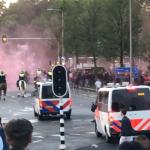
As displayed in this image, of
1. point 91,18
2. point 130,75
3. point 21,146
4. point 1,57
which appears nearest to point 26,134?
point 21,146

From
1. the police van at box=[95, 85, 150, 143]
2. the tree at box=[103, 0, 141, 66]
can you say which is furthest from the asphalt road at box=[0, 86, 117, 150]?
the tree at box=[103, 0, 141, 66]

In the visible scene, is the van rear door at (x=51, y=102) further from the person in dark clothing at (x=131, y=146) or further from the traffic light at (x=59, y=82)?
the person in dark clothing at (x=131, y=146)

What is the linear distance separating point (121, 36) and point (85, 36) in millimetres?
9598

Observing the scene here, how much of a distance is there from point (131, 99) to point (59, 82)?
2.94 metres

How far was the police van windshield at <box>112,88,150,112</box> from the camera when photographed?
21.9 meters

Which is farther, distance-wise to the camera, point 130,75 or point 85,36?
point 85,36

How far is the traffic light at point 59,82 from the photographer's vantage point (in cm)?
1986

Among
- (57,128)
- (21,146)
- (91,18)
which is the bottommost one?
(57,128)

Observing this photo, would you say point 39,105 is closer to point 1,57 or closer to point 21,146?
point 21,146

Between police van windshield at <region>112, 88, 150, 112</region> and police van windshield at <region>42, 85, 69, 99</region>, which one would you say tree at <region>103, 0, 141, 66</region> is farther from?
police van windshield at <region>112, 88, 150, 112</region>

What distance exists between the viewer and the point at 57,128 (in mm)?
28328

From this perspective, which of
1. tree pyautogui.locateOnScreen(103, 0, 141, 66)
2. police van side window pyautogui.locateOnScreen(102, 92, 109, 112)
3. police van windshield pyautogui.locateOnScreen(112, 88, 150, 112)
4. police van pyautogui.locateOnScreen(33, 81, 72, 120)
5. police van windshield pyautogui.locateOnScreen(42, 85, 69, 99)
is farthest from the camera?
tree pyautogui.locateOnScreen(103, 0, 141, 66)

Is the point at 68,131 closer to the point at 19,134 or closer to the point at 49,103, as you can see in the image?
the point at 49,103

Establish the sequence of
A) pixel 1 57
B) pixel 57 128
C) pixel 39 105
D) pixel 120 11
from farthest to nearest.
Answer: pixel 1 57
pixel 120 11
pixel 39 105
pixel 57 128
